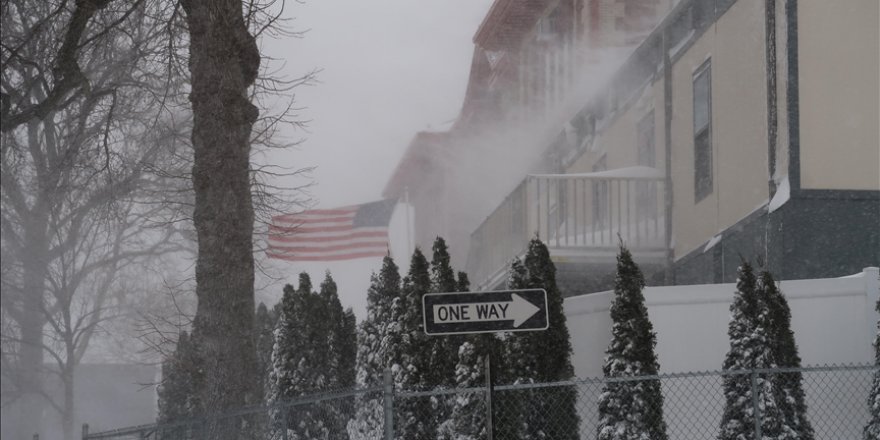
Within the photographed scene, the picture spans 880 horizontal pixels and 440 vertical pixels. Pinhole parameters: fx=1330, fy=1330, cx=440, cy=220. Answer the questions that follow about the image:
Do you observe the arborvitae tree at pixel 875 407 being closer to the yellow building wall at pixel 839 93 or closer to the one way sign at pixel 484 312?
the yellow building wall at pixel 839 93

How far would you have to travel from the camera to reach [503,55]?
1113 inches

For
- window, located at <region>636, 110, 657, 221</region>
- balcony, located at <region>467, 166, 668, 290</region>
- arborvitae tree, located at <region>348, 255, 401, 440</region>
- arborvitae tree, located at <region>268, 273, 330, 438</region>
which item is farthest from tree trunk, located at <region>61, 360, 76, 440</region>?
arborvitae tree, located at <region>348, 255, 401, 440</region>

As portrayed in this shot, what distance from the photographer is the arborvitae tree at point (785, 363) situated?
36.6 ft

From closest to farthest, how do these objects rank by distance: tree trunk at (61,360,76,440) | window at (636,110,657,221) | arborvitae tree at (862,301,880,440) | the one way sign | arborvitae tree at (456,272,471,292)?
the one way sign < arborvitae tree at (862,301,880,440) < arborvitae tree at (456,272,471,292) < window at (636,110,657,221) < tree trunk at (61,360,76,440)

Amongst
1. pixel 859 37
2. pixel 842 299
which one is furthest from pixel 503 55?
pixel 842 299

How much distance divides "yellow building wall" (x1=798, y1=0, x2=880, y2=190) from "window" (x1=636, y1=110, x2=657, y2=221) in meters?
4.40

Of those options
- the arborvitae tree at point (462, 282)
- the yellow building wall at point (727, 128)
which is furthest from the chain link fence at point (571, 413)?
the yellow building wall at point (727, 128)

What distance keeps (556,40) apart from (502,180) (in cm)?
617

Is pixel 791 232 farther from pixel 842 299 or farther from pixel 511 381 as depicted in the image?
pixel 511 381

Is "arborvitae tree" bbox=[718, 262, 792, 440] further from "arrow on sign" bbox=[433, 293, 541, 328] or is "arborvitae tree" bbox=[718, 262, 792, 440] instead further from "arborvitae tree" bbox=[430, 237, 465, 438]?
"arrow on sign" bbox=[433, 293, 541, 328]

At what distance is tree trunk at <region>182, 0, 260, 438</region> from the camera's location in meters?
12.1

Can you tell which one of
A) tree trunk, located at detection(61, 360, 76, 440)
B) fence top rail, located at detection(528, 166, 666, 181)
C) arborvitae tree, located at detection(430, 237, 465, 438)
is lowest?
tree trunk, located at detection(61, 360, 76, 440)

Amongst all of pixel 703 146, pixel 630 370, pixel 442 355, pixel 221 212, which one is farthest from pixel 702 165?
pixel 221 212

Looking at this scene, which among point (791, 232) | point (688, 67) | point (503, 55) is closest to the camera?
point (791, 232)
